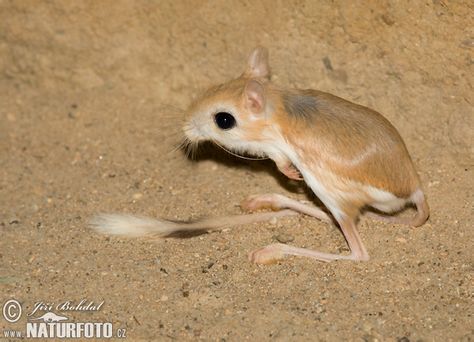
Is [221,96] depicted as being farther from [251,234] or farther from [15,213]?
[15,213]

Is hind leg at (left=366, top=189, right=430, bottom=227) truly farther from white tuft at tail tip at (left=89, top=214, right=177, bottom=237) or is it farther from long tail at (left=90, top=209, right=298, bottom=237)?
white tuft at tail tip at (left=89, top=214, right=177, bottom=237)

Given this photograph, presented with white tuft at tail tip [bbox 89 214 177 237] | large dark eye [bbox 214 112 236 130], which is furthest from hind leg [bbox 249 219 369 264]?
large dark eye [bbox 214 112 236 130]

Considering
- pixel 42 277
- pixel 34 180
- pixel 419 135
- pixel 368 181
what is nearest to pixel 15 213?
pixel 34 180

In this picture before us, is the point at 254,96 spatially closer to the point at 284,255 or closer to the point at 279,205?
the point at 279,205

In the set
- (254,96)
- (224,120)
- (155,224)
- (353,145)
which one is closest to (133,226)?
(155,224)

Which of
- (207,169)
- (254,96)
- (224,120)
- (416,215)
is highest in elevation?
(254,96)
